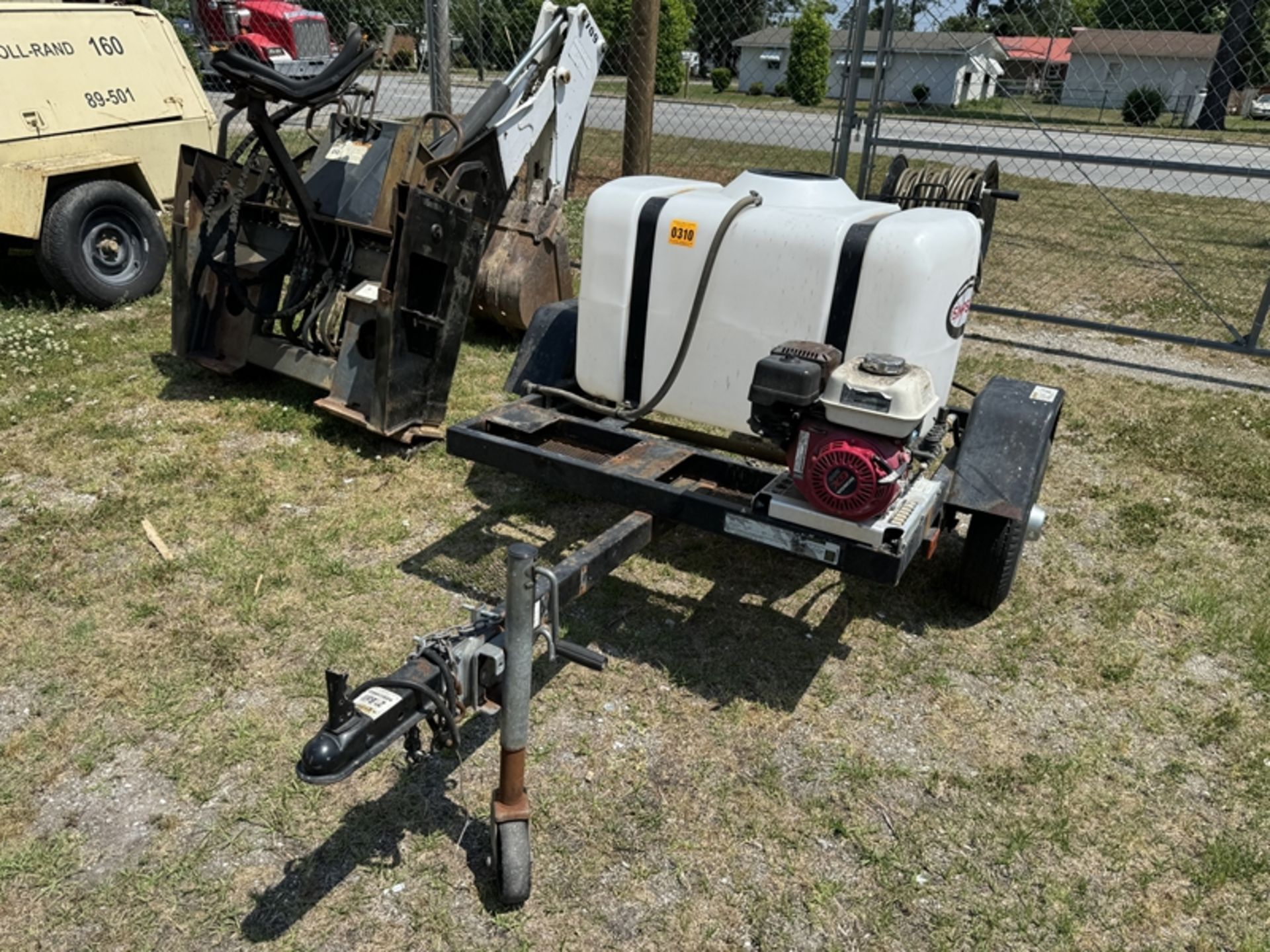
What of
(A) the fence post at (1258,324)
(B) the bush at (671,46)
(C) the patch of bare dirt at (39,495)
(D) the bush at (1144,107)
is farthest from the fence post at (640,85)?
(B) the bush at (671,46)

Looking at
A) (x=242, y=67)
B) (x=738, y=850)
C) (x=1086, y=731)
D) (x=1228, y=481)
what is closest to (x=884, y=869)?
(x=738, y=850)

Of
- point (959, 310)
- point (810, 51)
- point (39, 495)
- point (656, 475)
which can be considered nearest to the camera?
point (656, 475)

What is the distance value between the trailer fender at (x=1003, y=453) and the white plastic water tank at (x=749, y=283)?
0.67 feet

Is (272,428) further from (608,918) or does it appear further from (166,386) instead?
(608,918)

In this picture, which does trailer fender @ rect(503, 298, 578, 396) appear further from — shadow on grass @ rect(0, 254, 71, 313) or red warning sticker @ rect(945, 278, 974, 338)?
shadow on grass @ rect(0, 254, 71, 313)

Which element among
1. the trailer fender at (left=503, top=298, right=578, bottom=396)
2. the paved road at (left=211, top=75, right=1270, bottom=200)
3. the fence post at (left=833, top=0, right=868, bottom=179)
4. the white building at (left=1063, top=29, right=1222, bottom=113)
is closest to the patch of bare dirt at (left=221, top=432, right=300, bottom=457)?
the trailer fender at (left=503, top=298, right=578, bottom=396)

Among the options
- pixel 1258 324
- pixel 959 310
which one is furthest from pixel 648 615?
pixel 1258 324

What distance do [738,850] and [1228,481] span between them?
362 centimetres

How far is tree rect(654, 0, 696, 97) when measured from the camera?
68.0 ft

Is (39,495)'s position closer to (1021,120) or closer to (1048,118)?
(1021,120)

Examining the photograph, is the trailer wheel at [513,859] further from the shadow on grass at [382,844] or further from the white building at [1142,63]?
the white building at [1142,63]

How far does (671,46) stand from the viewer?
21391mm

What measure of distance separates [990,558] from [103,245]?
5.90 m

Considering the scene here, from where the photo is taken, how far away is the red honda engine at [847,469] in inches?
105
